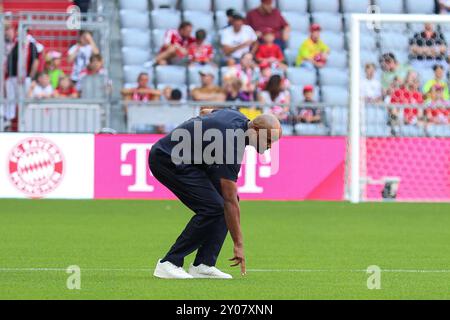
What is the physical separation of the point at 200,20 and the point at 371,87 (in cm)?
→ 474

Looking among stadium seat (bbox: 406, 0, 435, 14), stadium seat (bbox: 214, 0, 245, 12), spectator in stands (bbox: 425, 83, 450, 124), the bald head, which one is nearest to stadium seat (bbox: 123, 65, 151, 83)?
stadium seat (bbox: 214, 0, 245, 12)

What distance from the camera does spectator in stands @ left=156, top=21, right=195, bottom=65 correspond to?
27.8m

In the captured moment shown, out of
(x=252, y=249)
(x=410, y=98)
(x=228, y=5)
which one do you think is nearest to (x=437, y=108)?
(x=410, y=98)

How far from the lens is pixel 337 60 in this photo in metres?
29.2

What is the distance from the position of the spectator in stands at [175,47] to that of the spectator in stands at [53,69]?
2.19 metres

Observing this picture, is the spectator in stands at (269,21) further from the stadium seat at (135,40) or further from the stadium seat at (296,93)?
the stadium seat at (135,40)

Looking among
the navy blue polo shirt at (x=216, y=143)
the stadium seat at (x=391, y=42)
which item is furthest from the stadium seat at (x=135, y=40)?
the navy blue polo shirt at (x=216, y=143)

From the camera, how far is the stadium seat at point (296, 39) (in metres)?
29.3

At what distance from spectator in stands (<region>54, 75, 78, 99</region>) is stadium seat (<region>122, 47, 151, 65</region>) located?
2.08 meters

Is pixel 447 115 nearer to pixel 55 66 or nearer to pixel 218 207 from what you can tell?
pixel 55 66

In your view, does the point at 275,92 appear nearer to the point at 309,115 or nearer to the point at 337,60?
the point at 309,115

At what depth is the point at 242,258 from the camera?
478 inches

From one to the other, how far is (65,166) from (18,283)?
39.8ft
